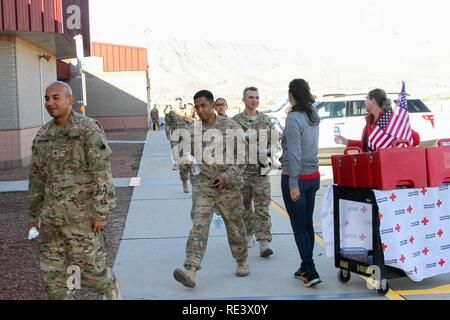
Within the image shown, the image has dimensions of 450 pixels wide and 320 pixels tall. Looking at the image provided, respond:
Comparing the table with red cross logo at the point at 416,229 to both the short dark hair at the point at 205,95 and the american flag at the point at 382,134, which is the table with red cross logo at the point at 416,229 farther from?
the short dark hair at the point at 205,95

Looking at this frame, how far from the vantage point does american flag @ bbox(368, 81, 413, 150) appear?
21.0ft

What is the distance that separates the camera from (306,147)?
6.11 m

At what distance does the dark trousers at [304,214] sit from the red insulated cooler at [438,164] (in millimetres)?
1037

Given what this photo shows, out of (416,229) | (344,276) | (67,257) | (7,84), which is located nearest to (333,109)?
(7,84)

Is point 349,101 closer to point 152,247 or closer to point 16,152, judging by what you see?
point 16,152

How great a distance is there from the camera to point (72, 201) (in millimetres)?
4598

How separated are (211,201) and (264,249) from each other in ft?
4.72

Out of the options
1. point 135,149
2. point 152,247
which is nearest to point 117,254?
point 152,247

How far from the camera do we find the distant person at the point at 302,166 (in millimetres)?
5992

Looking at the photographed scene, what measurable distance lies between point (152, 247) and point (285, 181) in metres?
2.53

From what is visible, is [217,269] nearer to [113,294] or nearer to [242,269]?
[242,269]

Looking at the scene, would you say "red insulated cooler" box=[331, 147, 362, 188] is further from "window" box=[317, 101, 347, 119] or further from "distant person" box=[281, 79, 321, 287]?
"window" box=[317, 101, 347, 119]

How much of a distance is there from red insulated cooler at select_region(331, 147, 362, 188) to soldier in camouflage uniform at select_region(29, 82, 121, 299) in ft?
7.76

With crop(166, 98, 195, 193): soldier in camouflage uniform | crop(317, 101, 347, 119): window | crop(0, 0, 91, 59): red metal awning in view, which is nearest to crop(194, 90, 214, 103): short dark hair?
crop(166, 98, 195, 193): soldier in camouflage uniform
